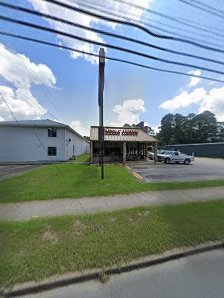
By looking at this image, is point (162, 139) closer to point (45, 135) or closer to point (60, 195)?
point (45, 135)

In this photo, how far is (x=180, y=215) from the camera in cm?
601

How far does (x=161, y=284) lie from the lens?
3.26 meters

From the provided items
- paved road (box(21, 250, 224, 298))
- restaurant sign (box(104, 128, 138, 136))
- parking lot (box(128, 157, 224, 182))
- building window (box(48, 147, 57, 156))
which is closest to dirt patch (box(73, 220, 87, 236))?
paved road (box(21, 250, 224, 298))

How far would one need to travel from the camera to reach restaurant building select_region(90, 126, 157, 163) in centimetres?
2417

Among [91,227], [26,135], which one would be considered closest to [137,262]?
[91,227]

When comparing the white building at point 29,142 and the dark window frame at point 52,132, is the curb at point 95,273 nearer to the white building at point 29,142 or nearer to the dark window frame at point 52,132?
the white building at point 29,142

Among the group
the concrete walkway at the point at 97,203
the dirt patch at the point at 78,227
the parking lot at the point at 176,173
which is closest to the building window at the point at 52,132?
the parking lot at the point at 176,173

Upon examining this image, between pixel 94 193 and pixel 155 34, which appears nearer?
pixel 155 34

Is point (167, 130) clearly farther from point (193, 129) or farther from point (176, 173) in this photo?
point (176, 173)

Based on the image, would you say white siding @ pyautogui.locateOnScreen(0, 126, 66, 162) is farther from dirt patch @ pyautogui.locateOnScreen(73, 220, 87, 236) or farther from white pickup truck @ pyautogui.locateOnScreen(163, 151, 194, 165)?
dirt patch @ pyautogui.locateOnScreen(73, 220, 87, 236)

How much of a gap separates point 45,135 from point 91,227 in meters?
23.2

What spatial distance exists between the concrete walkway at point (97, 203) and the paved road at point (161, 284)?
9.80 feet

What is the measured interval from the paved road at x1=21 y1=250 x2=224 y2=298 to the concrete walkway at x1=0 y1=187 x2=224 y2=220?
299 centimetres

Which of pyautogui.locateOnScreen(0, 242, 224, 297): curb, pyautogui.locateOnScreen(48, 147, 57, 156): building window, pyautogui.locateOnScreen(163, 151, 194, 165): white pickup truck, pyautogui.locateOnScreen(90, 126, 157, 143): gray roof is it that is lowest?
pyautogui.locateOnScreen(0, 242, 224, 297): curb
